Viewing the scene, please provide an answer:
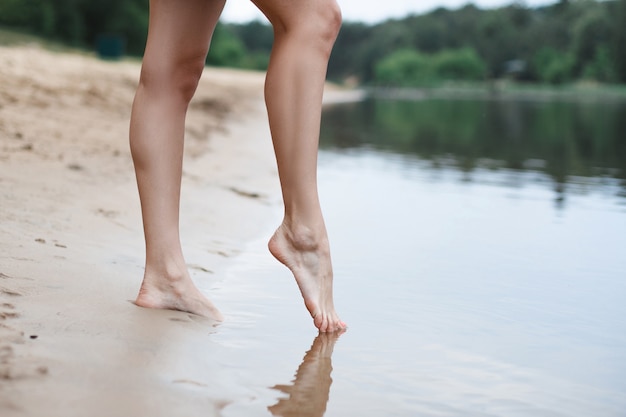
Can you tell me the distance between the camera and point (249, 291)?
6.73 feet

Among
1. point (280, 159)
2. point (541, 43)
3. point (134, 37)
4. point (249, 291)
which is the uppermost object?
point (541, 43)

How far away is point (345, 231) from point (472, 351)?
1375 millimetres

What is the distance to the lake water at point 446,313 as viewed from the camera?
136cm

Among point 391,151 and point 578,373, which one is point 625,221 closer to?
point 578,373

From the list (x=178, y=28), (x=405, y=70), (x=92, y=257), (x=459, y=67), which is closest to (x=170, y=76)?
(x=178, y=28)

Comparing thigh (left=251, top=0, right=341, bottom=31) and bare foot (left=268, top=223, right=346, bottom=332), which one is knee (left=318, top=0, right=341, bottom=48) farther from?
bare foot (left=268, top=223, right=346, bottom=332)

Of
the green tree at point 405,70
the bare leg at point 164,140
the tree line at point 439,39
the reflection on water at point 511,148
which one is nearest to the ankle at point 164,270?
the bare leg at point 164,140

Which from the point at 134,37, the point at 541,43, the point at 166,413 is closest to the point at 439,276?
the point at 166,413

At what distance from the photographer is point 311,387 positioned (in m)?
1.36

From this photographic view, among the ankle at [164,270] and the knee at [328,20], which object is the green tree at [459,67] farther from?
the ankle at [164,270]

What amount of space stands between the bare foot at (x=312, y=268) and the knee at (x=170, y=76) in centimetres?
37

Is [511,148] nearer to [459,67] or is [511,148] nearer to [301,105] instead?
[301,105]

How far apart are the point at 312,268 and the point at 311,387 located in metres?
0.39

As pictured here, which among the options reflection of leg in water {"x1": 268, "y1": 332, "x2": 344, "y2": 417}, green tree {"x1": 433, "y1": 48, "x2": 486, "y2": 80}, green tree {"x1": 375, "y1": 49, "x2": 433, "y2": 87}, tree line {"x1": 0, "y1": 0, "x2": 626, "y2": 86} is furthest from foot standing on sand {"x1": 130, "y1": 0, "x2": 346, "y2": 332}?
green tree {"x1": 433, "y1": 48, "x2": 486, "y2": 80}
